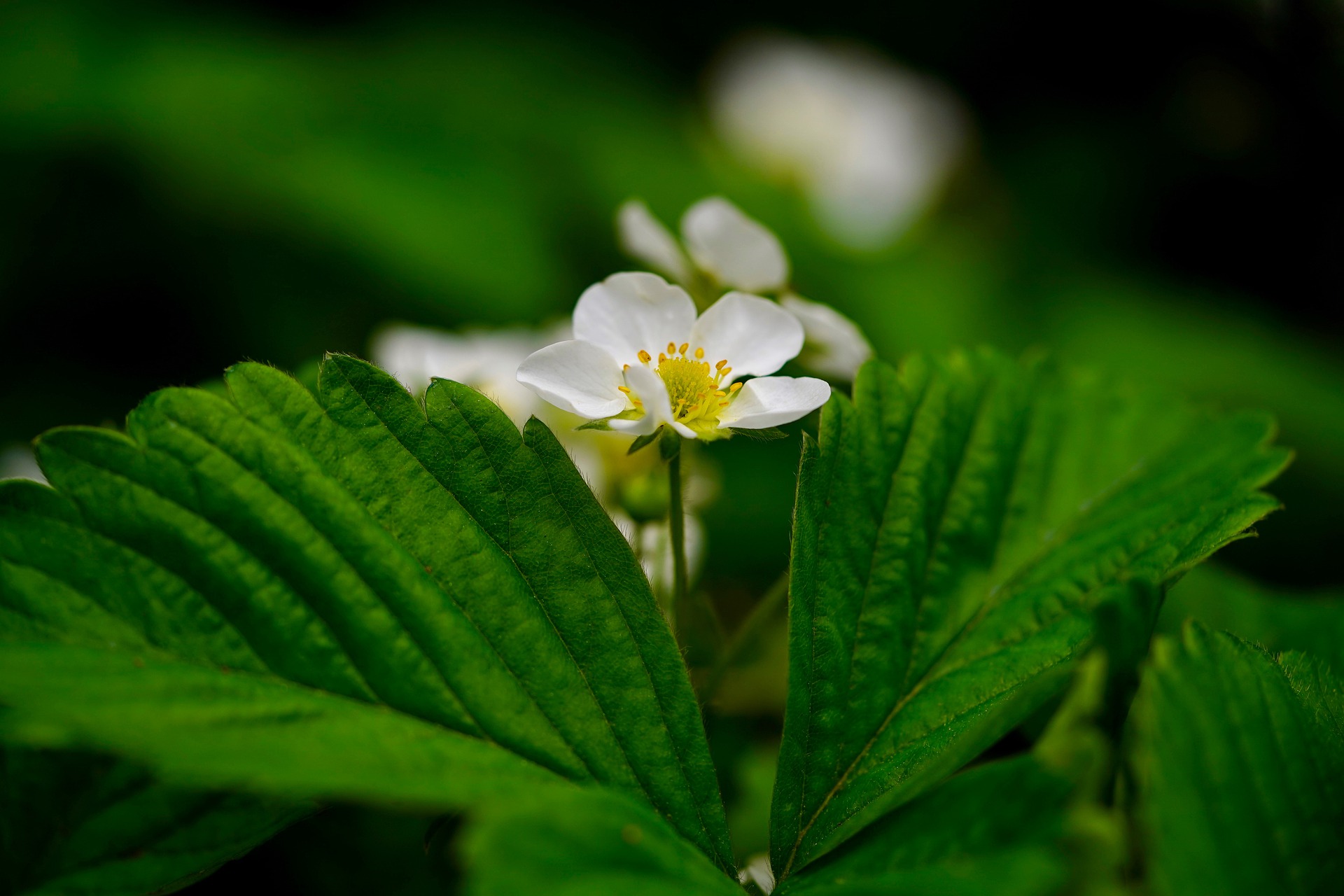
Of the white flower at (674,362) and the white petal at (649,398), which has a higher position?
the white flower at (674,362)

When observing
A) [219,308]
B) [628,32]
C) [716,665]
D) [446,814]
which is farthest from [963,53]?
[446,814]

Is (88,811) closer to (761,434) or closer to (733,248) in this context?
(761,434)

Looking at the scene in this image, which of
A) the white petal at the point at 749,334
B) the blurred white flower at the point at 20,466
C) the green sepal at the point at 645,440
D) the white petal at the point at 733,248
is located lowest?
the green sepal at the point at 645,440

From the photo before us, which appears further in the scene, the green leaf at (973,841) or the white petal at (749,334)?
the white petal at (749,334)

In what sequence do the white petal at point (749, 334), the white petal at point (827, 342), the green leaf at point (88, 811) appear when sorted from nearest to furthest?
the green leaf at point (88, 811) < the white petal at point (749, 334) < the white petal at point (827, 342)

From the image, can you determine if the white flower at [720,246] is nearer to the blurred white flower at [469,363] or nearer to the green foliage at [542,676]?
the blurred white flower at [469,363]

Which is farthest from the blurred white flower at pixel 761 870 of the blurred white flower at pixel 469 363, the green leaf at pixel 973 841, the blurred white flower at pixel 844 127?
the blurred white flower at pixel 844 127

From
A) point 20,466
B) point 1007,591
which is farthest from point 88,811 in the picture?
point 20,466
